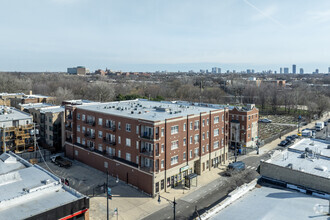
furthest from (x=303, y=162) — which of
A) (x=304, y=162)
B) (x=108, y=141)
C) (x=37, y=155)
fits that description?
(x=37, y=155)

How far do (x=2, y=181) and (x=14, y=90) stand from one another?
125025 millimetres

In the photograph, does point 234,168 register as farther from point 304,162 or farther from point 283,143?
point 283,143

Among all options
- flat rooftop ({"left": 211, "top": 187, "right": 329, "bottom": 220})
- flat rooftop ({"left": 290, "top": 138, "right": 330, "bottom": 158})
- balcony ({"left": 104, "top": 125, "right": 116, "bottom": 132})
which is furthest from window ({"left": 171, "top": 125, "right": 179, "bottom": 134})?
flat rooftop ({"left": 211, "top": 187, "right": 329, "bottom": 220})

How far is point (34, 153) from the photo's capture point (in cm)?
5666

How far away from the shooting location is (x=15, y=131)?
56.3 metres

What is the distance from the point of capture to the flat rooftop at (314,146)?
120ft

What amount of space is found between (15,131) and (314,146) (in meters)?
57.1

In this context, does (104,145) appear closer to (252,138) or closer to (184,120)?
(184,120)

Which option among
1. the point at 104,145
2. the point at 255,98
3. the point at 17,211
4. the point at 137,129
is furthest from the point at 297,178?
the point at 255,98

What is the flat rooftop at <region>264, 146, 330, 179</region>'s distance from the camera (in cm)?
2821

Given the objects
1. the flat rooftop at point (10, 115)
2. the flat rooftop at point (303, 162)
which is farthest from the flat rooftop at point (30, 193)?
the flat rooftop at point (10, 115)

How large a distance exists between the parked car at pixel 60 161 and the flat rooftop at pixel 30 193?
1727cm

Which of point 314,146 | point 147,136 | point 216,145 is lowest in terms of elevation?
point 216,145

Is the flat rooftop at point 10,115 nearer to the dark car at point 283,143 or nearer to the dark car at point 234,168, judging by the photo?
the dark car at point 234,168
